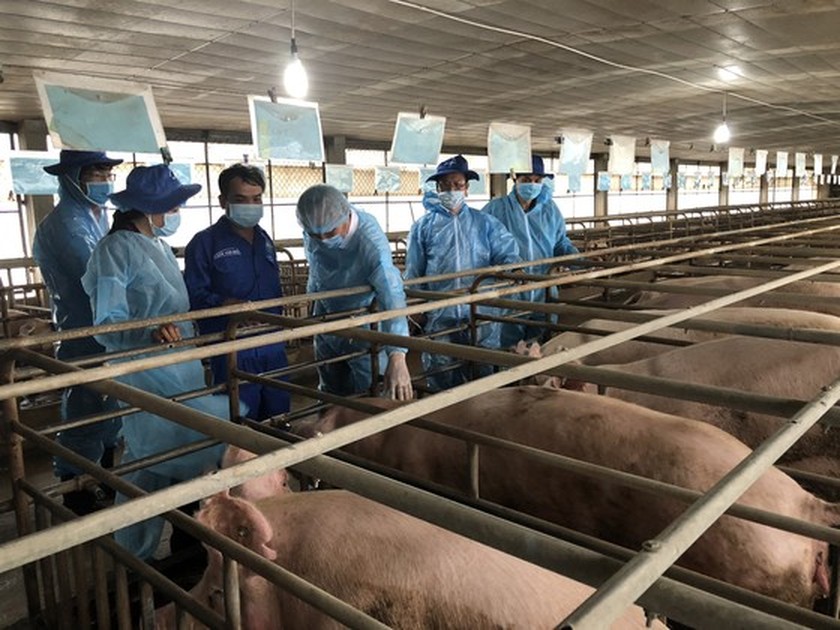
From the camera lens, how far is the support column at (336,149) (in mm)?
12820

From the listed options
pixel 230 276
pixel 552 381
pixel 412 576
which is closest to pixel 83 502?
pixel 230 276

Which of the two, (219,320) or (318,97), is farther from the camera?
(318,97)

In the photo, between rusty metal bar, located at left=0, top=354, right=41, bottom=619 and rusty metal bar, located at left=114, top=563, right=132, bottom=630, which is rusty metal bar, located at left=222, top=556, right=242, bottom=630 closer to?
rusty metal bar, located at left=114, top=563, right=132, bottom=630

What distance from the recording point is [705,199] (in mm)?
25297

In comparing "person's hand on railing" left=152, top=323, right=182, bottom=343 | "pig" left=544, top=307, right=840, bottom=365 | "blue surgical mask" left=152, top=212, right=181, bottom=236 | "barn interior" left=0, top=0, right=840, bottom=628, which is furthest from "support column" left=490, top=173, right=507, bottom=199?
"person's hand on railing" left=152, top=323, right=182, bottom=343

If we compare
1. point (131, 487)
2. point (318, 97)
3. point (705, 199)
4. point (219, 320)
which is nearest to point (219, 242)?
point (219, 320)

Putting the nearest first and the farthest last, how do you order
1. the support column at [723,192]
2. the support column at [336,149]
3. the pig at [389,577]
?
the pig at [389,577] → the support column at [336,149] → the support column at [723,192]

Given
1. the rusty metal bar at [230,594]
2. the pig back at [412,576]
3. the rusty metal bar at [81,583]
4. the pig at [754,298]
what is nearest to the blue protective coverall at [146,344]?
the rusty metal bar at [81,583]

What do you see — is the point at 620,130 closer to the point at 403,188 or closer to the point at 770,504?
the point at 403,188

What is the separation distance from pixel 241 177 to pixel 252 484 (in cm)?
169

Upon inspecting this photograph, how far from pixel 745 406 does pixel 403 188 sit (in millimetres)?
13038

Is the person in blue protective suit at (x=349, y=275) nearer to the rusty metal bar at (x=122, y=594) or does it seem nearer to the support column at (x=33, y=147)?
the rusty metal bar at (x=122, y=594)

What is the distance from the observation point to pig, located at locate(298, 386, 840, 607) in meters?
1.92

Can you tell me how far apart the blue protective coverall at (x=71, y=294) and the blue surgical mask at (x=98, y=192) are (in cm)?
13
